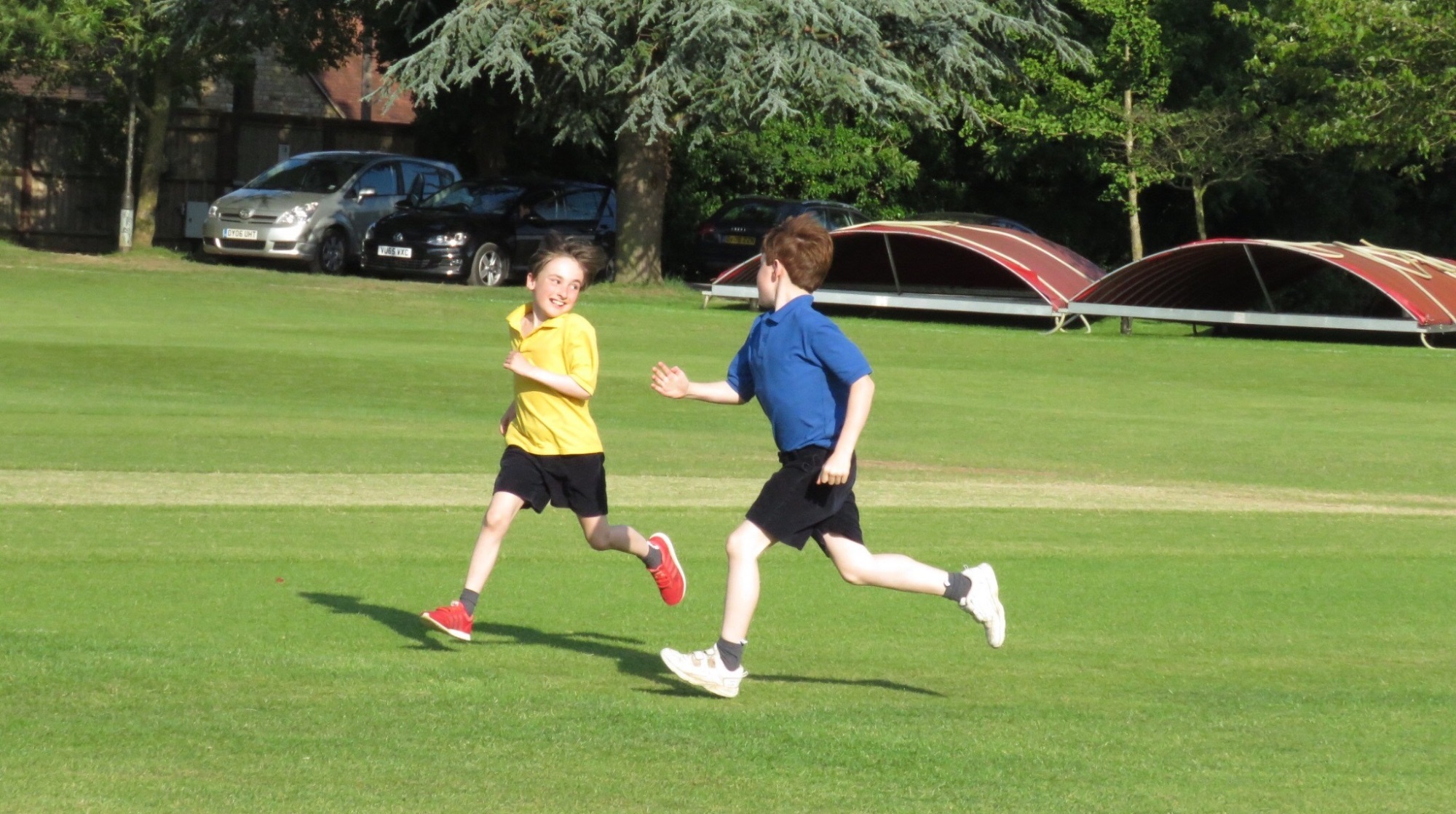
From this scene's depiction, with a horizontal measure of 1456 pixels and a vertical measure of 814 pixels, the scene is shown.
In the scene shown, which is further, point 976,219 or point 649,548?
point 976,219

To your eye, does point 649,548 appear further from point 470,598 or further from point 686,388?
point 686,388

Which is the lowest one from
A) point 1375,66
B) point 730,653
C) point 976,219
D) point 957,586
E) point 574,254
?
point 730,653

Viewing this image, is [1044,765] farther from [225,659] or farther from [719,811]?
[225,659]

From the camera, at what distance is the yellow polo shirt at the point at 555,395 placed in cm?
729

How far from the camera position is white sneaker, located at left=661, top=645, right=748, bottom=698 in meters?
6.28

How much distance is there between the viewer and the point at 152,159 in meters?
34.0

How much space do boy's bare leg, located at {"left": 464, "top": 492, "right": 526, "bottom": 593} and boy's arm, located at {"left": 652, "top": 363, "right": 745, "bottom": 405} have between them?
34.5 inches

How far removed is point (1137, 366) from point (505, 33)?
11.4 meters

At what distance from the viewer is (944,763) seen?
18.1 ft

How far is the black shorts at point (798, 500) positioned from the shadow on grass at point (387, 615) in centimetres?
145

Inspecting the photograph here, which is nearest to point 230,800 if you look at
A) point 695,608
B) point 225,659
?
point 225,659

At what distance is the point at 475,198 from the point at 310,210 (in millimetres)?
2706

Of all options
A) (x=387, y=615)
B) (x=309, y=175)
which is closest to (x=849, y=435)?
(x=387, y=615)

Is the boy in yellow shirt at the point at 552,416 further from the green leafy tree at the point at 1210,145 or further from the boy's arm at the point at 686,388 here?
the green leafy tree at the point at 1210,145
